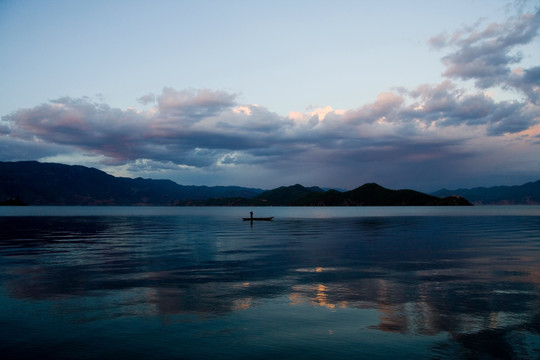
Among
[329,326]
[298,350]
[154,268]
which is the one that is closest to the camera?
[298,350]

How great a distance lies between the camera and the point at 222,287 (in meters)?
23.4

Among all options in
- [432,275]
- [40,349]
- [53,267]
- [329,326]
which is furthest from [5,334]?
[432,275]

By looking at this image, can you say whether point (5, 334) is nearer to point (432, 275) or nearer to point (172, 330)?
point (172, 330)

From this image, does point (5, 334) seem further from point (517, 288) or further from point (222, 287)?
point (517, 288)

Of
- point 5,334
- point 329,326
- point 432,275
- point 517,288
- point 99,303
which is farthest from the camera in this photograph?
point 432,275

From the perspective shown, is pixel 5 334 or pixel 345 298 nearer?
pixel 5 334

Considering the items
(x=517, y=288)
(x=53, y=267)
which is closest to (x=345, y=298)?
(x=517, y=288)

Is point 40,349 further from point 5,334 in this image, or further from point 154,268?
point 154,268

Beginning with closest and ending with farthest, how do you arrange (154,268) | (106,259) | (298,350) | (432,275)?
(298,350) → (432,275) → (154,268) → (106,259)

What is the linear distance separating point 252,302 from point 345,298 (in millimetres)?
4791

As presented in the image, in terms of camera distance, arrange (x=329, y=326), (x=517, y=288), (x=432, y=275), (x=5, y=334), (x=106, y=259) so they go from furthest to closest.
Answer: (x=106, y=259) → (x=432, y=275) → (x=517, y=288) → (x=329, y=326) → (x=5, y=334)

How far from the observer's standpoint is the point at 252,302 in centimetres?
1973

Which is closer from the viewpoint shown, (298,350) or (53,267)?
(298,350)

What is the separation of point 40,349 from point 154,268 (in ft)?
57.1
